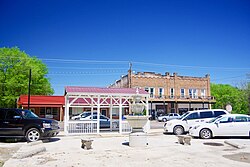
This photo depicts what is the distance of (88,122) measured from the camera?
17.3 m

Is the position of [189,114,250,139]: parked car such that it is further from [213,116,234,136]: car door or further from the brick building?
the brick building

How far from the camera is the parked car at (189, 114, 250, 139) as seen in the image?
14242 mm

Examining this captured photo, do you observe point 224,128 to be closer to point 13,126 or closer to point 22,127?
point 22,127

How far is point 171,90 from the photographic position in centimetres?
4428

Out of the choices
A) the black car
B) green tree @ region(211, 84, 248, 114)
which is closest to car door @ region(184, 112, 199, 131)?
the black car

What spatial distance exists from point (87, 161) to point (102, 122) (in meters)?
12.3

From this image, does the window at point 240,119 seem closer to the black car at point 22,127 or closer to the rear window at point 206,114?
the rear window at point 206,114

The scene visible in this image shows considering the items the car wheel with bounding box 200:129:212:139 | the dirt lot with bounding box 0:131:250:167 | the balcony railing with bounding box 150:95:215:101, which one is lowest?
the dirt lot with bounding box 0:131:250:167

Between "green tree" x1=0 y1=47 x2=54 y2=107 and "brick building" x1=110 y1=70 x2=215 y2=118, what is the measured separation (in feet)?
51.7

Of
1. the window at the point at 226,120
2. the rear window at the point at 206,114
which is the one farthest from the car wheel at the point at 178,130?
the window at the point at 226,120

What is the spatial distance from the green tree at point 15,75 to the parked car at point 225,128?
3175 cm

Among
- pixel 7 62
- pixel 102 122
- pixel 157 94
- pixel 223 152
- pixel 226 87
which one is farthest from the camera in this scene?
pixel 226 87

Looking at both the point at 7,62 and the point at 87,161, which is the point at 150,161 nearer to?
the point at 87,161

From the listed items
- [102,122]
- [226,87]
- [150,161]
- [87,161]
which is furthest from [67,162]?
[226,87]
